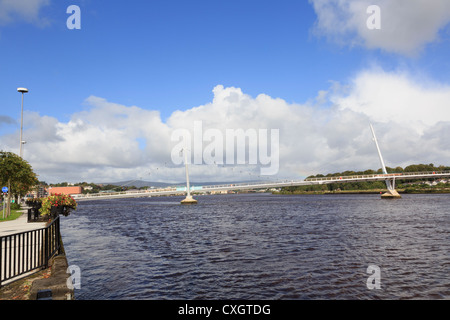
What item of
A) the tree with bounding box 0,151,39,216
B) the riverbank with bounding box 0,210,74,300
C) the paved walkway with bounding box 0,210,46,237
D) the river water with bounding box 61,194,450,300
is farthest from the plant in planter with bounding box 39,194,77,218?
the tree with bounding box 0,151,39,216

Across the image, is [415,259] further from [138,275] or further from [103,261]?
[103,261]

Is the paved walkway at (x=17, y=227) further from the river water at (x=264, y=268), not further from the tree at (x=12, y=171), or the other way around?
the tree at (x=12, y=171)

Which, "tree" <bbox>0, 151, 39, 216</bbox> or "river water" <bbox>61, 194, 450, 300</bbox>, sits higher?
"tree" <bbox>0, 151, 39, 216</bbox>

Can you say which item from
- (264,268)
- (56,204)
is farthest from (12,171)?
Result: (264,268)

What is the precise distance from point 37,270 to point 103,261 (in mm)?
5877

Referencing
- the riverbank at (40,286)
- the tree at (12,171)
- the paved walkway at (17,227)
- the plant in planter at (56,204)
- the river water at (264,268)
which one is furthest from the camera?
the tree at (12,171)

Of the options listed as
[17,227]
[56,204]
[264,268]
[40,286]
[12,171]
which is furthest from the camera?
[12,171]

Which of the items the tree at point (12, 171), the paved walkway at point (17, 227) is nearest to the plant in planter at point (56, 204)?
the paved walkway at point (17, 227)

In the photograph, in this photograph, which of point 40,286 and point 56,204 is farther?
point 56,204

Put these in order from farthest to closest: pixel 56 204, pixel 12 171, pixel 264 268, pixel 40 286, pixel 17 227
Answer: pixel 12 171, pixel 17 227, pixel 56 204, pixel 264 268, pixel 40 286

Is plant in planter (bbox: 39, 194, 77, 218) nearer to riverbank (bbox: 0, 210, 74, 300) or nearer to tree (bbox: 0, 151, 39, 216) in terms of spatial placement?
riverbank (bbox: 0, 210, 74, 300)

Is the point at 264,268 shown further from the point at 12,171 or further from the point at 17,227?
the point at 12,171
